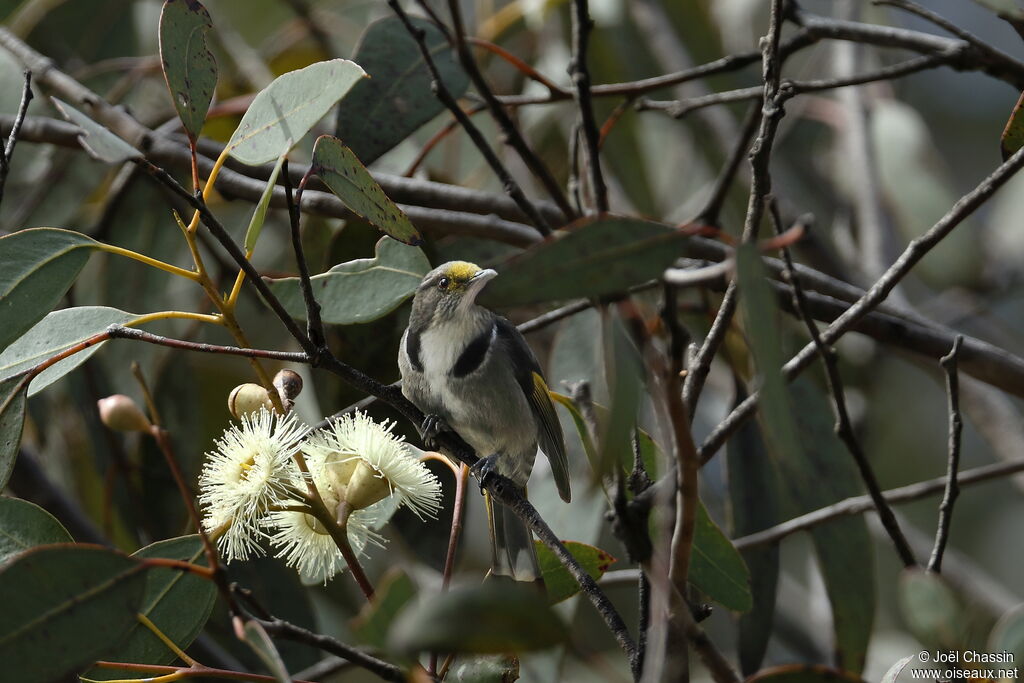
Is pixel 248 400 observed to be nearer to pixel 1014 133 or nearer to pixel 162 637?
pixel 162 637

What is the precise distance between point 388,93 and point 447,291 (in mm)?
488

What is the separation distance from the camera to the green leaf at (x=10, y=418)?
1469 millimetres

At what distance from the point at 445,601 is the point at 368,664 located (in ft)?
1.48

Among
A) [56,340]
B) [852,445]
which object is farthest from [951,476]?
[56,340]

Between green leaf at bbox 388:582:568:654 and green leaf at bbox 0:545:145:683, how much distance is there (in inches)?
17.3

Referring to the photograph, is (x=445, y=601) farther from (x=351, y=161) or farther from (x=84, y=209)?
(x=84, y=209)

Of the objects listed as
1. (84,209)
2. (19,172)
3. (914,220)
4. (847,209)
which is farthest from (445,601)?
(847,209)

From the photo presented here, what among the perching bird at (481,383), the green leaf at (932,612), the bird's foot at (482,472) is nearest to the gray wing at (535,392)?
the perching bird at (481,383)

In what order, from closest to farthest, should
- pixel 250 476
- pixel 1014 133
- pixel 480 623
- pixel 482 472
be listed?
pixel 480 623, pixel 250 476, pixel 1014 133, pixel 482 472

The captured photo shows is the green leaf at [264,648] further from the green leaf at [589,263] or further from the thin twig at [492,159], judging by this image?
the thin twig at [492,159]

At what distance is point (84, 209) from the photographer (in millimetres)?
3572

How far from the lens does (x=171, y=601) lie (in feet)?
4.74

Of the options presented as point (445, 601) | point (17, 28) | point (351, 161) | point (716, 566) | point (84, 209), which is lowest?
point (716, 566)

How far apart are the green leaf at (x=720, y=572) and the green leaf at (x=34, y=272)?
1085 mm
